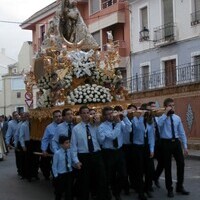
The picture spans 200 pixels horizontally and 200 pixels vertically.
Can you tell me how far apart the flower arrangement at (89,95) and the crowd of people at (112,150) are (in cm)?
68

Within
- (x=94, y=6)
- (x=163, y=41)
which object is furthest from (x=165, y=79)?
(x=94, y=6)

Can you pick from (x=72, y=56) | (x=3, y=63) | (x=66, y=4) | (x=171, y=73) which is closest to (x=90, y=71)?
(x=72, y=56)

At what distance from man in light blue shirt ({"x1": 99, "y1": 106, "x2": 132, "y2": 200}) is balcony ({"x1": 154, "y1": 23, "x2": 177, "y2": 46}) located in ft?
52.9

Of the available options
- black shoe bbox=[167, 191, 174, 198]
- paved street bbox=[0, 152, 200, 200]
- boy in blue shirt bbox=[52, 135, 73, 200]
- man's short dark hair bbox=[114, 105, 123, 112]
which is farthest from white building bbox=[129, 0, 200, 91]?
boy in blue shirt bbox=[52, 135, 73, 200]

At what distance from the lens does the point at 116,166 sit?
9.48m

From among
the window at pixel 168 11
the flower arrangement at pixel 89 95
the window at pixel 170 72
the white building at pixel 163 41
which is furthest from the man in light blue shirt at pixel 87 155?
the window at pixel 168 11

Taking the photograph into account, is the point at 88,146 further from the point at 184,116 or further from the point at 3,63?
the point at 3,63

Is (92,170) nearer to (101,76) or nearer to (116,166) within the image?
(116,166)

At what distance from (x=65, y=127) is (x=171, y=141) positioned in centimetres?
202

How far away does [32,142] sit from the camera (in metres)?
13.3

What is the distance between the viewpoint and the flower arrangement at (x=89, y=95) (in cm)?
1116

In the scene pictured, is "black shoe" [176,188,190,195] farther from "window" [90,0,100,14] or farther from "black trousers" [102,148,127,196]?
"window" [90,0,100,14]

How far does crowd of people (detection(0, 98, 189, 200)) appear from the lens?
29.0 feet

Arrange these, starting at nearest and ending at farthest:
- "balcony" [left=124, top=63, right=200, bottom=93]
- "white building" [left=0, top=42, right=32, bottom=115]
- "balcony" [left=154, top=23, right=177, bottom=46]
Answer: "balcony" [left=124, top=63, right=200, bottom=93], "balcony" [left=154, top=23, right=177, bottom=46], "white building" [left=0, top=42, right=32, bottom=115]
